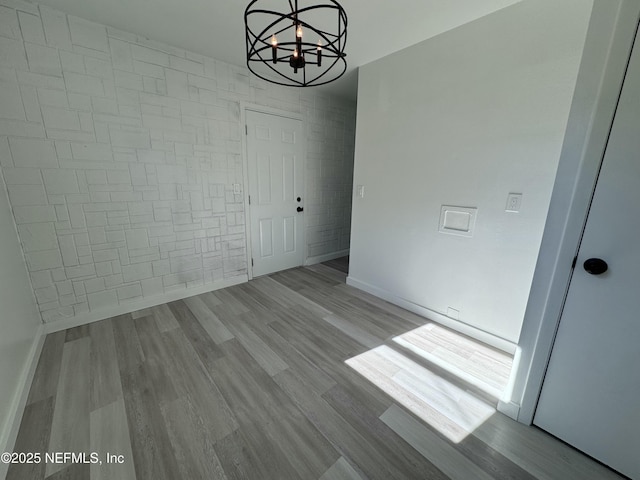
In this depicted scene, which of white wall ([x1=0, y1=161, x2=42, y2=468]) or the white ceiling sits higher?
the white ceiling

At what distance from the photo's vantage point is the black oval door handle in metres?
1.10

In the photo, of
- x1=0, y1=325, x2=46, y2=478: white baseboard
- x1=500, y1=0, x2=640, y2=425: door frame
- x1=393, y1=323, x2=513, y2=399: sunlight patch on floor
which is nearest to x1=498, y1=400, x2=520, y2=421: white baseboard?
x1=500, y1=0, x2=640, y2=425: door frame

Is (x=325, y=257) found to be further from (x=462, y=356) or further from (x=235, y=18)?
(x=235, y=18)

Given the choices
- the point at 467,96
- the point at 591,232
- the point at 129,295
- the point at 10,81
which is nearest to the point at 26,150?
the point at 10,81

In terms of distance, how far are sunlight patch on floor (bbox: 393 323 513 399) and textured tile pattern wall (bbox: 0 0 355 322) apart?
7.49ft

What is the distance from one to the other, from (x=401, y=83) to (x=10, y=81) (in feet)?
10.1

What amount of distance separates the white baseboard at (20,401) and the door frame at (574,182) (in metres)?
2.57

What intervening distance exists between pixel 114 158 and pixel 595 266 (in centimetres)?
338

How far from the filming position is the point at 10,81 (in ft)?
5.77

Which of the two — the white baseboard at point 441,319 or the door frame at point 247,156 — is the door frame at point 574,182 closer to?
the white baseboard at point 441,319

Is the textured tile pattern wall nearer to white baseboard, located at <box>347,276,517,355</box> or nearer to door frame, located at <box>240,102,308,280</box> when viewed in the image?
door frame, located at <box>240,102,308,280</box>

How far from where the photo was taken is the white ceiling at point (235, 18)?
1729mm

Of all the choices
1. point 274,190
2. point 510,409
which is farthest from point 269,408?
point 274,190

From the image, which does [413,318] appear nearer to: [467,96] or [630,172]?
[630,172]
